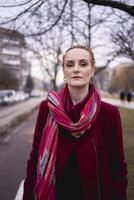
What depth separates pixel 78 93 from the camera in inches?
132

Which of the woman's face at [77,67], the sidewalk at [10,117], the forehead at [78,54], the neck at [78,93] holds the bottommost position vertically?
the sidewalk at [10,117]

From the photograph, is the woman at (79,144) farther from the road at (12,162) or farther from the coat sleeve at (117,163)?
the road at (12,162)

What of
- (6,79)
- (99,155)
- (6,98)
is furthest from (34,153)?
(6,79)

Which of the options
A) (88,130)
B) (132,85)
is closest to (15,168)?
(88,130)

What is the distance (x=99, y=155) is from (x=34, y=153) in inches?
18.5

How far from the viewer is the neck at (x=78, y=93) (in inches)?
132

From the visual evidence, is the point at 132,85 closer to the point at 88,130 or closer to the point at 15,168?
the point at 15,168

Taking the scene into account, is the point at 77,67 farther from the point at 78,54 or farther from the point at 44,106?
the point at 44,106

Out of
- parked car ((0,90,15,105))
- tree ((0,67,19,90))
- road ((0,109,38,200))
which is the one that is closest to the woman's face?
road ((0,109,38,200))

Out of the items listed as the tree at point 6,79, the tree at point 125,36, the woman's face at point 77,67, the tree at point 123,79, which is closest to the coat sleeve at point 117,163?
the woman's face at point 77,67

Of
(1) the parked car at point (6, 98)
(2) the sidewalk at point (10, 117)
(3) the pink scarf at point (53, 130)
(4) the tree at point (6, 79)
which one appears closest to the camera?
(3) the pink scarf at point (53, 130)

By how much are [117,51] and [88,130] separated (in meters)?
12.1

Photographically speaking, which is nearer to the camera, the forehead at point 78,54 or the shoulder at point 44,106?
the forehead at point 78,54

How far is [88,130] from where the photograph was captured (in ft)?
10.9
